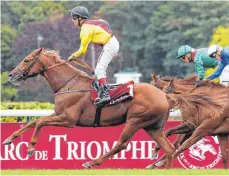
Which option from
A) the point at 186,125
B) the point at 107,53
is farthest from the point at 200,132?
the point at 107,53

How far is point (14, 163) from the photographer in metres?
16.7

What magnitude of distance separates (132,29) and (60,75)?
5855cm

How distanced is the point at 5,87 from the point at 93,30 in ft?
130

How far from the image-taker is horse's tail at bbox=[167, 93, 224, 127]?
48.8 ft

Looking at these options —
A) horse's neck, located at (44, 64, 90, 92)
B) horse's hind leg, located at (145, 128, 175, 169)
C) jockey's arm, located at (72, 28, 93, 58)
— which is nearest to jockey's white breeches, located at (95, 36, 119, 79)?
jockey's arm, located at (72, 28, 93, 58)

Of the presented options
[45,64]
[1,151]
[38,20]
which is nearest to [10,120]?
[1,151]

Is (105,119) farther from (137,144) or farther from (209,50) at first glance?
(137,144)

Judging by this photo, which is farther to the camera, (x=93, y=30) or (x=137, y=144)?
(x=137, y=144)

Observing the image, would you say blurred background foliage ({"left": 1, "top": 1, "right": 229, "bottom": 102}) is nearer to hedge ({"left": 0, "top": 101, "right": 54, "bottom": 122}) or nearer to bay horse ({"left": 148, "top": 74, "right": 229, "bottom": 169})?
hedge ({"left": 0, "top": 101, "right": 54, "bottom": 122})

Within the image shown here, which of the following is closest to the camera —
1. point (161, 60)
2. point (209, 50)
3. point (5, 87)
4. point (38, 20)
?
point (209, 50)

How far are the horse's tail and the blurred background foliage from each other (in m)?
40.8

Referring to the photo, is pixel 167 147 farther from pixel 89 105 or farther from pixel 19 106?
pixel 19 106

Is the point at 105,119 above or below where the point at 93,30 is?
below

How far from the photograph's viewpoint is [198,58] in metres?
14.9
